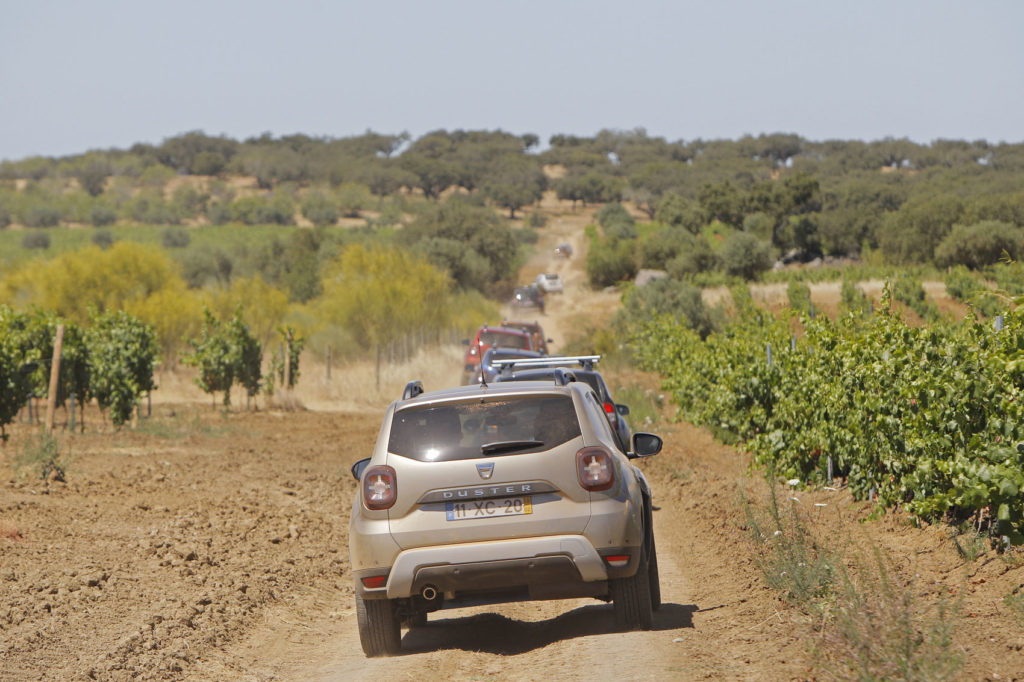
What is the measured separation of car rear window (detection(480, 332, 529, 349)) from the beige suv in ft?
73.6

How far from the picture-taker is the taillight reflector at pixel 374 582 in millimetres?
6961

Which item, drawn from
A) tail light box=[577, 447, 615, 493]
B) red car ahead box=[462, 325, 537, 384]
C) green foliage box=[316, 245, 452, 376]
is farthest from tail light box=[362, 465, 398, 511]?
green foliage box=[316, 245, 452, 376]

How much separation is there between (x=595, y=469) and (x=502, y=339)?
22.8 m

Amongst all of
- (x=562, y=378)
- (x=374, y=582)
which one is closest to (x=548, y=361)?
(x=562, y=378)

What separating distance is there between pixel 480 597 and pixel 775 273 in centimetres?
7752

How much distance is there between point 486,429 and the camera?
7.16 m

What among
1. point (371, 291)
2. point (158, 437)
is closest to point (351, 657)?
point (158, 437)

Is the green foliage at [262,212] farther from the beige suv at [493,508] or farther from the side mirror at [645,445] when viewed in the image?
the beige suv at [493,508]

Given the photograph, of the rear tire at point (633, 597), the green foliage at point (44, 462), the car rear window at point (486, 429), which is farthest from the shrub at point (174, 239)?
the rear tire at point (633, 597)

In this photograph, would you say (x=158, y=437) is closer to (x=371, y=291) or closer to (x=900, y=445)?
(x=900, y=445)

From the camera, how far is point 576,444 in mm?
6980

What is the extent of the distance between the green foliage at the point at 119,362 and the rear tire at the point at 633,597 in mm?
19359

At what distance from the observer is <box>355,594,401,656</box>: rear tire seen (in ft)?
23.9

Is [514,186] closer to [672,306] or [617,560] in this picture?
[672,306]
